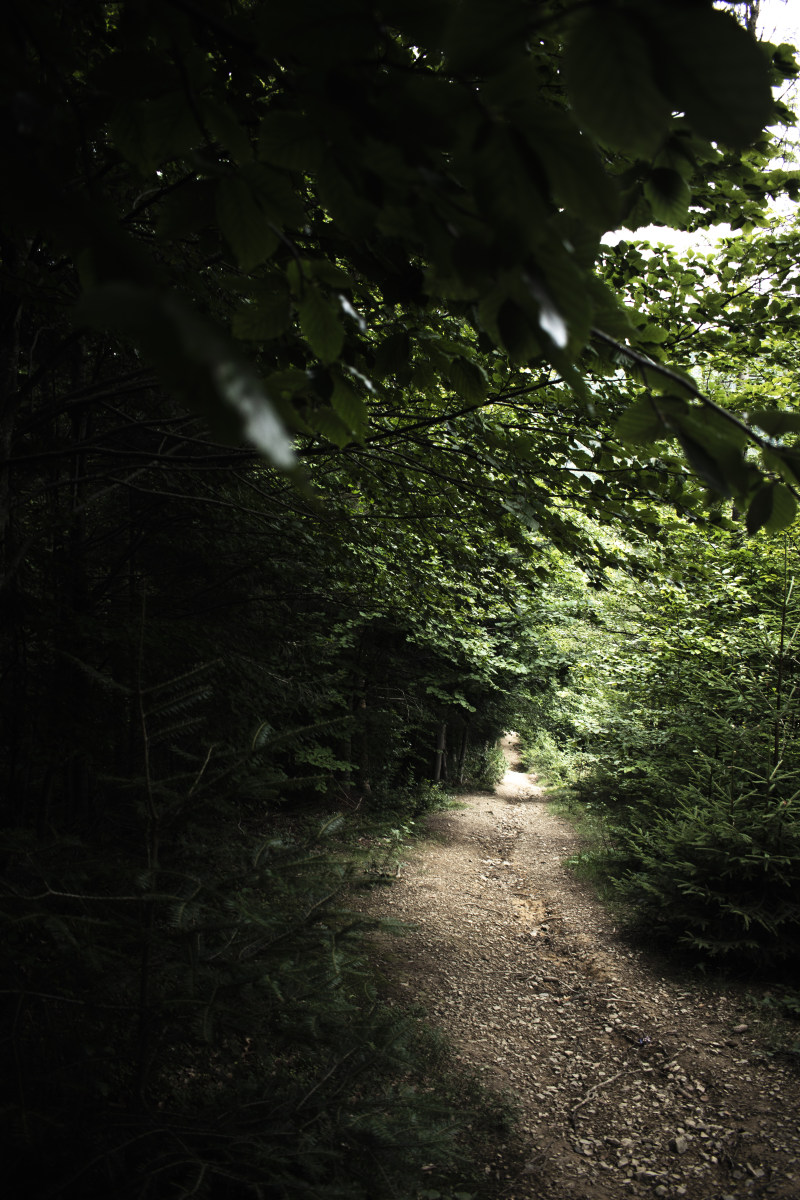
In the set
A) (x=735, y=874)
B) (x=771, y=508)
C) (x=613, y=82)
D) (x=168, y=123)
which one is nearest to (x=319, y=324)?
(x=168, y=123)

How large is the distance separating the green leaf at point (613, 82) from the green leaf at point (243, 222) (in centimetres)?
54

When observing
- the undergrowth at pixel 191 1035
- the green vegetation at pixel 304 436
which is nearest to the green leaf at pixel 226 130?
the green vegetation at pixel 304 436

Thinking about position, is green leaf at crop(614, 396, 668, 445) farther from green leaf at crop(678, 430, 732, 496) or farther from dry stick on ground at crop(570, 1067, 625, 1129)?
dry stick on ground at crop(570, 1067, 625, 1129)

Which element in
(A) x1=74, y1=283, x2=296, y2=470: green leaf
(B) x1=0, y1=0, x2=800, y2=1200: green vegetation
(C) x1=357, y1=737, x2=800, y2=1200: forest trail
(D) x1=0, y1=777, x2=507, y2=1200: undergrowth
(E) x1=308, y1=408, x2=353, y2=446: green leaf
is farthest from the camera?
(C) x1=357, y1=737, x2=800, y2=1200: forest trail

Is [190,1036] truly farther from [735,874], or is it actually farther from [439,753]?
[439,753]

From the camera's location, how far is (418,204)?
886 mm

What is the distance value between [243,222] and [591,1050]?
632 cm

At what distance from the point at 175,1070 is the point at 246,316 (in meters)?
2.93

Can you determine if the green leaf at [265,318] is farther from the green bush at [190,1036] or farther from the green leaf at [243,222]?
the green bush at [190,1036]

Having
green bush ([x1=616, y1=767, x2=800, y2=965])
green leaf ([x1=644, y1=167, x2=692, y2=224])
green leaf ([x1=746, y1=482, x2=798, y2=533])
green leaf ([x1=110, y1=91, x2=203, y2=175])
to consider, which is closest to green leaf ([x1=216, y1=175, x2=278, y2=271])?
green leaf ([x1=110, y1=91, x2=203, y2=175])

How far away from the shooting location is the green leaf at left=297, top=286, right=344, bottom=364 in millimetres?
1079

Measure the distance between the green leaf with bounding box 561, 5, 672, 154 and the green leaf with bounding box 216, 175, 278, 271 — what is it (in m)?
0.54

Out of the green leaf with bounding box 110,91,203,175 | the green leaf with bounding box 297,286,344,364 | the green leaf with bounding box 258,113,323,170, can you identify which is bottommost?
the green leaf with bounding box 297,286,344,364

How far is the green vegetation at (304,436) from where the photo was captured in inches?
27.7
